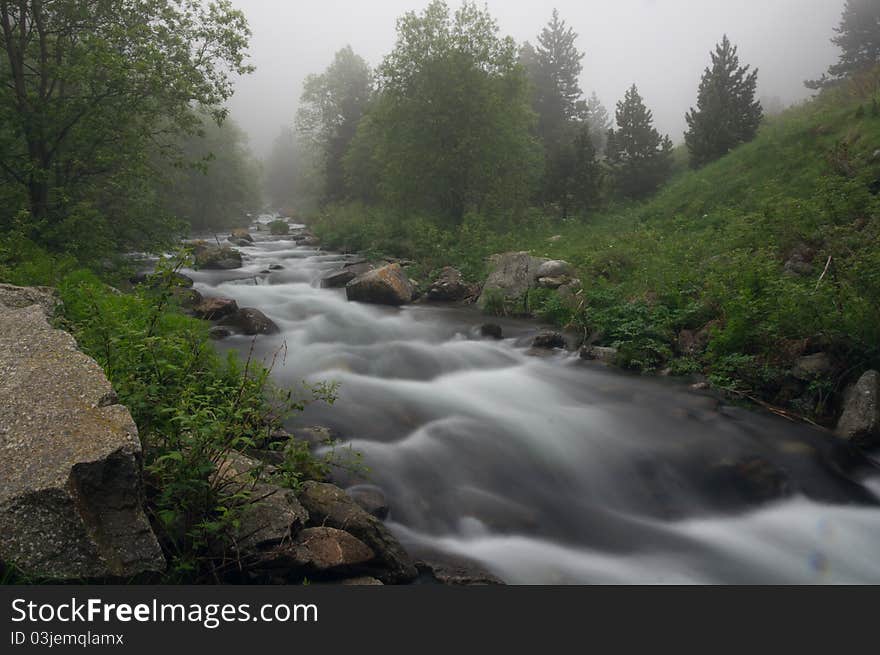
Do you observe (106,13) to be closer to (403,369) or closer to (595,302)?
(403,369)

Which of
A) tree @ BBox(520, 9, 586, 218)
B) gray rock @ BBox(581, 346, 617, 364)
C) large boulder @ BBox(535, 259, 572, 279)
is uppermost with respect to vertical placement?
tree @ BBox(520, 9, 586, 218)

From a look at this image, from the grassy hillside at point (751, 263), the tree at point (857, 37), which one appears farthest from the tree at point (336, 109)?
the tree at point (857, 37)

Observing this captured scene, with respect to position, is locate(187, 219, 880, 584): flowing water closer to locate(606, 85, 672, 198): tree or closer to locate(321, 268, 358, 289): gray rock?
locate(321, 268, 358, 289): gray rock

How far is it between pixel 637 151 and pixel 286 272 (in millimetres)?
18875

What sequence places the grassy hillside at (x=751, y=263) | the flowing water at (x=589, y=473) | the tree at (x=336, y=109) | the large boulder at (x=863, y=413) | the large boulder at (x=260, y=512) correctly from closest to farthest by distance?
the large boulder at (x=260, y=512) → the flowing water at (x=589, y=473) → the large boulder at (x=863, y=413) → the grassy hillside at (x=751, y=263) → the tree at (x=336, y=109)

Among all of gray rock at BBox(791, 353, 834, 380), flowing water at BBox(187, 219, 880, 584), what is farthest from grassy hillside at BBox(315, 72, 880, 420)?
flowing water at BBox(187, 219, 880, 584)

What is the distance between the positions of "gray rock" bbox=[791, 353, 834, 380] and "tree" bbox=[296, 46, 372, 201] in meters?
33.9

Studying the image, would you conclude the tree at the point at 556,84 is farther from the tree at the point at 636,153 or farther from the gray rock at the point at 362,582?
the gray rock at the point at 362,582

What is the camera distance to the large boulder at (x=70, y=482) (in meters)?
2.86

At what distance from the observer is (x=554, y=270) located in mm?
14422

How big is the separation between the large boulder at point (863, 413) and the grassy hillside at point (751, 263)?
16.7 inches

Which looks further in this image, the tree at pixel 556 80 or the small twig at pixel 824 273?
the tree at pixel 556 80

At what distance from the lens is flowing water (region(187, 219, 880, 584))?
514cm

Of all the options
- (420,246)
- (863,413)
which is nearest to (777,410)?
(863,413)
